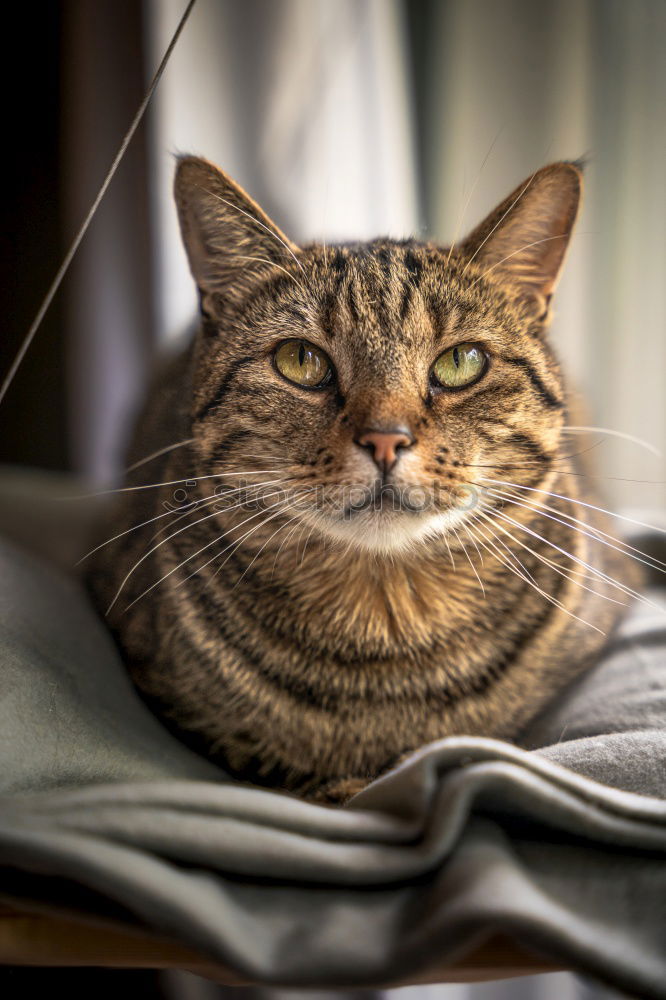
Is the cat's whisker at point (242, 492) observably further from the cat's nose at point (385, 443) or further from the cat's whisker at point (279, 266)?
the cat's whisker at point (279, 266)

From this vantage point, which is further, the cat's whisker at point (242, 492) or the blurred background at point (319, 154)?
the blurred background at point (319, 154)

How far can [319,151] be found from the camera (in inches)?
73.9

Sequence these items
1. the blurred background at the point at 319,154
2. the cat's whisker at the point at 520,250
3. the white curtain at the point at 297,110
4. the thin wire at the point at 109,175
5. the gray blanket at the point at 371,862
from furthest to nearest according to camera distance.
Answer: the white curtain at the point at 297,110 < the blurred background at the point at 319,154 < the cat's whisker at the point at 520,250 < the thin wire at the point at 109,175 < the gray blanket at the point at 371,862

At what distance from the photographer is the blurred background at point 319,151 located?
164 cm

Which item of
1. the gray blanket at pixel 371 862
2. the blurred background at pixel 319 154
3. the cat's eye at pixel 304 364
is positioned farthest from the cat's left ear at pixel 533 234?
the gray blanket at pixel 371 862

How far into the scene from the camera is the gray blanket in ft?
1.73

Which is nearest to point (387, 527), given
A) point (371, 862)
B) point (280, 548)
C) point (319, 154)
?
point (280, 548)

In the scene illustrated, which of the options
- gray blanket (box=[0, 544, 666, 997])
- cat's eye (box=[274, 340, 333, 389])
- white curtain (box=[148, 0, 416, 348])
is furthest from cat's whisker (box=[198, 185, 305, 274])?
white curtain (box=[148, 0, 416, 348])

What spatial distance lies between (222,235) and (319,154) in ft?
3.37

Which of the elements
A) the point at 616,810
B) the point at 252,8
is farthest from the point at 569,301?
the point at 616,810

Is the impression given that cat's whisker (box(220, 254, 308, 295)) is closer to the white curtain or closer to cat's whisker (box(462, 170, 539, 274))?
cat's whisker (box(462, 170, 539, 274))

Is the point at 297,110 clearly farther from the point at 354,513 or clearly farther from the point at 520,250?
the point at 354,513

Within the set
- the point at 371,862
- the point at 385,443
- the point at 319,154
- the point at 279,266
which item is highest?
the point at 319,154

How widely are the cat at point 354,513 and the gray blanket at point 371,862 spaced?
8.2 inches
